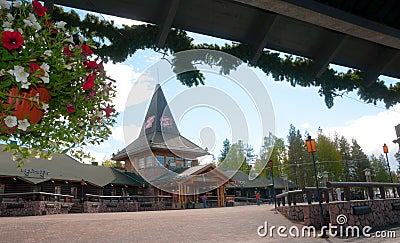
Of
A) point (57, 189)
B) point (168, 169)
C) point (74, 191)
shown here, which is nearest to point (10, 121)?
point (168, 169)

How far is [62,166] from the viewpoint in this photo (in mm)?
28375

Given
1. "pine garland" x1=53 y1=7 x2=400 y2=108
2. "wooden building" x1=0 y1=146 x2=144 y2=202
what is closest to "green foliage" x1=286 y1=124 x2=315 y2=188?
"wooden building" x1=0 y1=146 x2=144 y2=202

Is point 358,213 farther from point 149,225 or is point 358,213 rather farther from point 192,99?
point 192,99

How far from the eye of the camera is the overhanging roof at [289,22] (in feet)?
5.93

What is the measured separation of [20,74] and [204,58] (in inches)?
43.8

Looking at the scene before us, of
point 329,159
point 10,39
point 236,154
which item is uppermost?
point 329,159

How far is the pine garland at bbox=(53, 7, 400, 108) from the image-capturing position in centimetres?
193

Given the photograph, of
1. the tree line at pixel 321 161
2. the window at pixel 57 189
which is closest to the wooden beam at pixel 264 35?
the window at pixel 57 189

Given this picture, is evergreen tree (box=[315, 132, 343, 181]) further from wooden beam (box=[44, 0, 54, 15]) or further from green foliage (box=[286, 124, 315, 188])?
wooden beam (box=[44, 0, 54, 15])

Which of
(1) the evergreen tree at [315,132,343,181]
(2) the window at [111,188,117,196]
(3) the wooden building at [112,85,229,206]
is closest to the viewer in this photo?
(3) the wooden building at [112,85,229,206]

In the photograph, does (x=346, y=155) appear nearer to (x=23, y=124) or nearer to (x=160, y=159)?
(x=160, y=159)

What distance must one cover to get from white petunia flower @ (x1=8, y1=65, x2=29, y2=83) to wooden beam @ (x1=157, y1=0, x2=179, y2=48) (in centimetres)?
80

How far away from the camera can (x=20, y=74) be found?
4.59ft

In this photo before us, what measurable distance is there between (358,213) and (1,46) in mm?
11669
